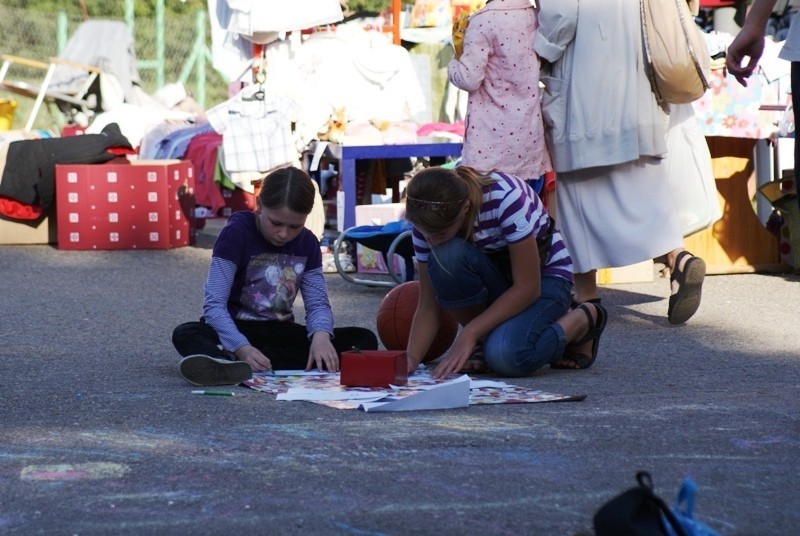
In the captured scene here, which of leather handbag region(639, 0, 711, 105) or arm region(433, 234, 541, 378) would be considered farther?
leather handbag region(639, 0, 711, 105)

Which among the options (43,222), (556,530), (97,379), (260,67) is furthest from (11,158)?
(556,530)

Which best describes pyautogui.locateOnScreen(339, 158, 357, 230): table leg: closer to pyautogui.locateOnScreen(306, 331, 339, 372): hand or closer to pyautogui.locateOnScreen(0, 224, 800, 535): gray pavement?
pyautogui.locateOnScreen(0, 224, 800, 535): gray pavement

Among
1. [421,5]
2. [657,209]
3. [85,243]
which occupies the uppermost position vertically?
[421,5]

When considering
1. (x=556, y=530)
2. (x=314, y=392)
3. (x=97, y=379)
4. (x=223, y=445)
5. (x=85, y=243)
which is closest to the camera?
(x=556, y=530)

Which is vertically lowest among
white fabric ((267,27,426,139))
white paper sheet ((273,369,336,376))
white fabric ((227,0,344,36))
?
white paper sheet ((273,369,336,376))

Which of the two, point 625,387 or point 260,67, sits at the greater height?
point 260,67

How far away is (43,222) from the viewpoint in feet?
31.6

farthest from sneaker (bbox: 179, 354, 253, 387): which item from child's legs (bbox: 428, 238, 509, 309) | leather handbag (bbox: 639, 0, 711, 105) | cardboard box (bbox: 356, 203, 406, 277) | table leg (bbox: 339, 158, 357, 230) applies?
table leg (bbox: 339, 158, 357, 230)

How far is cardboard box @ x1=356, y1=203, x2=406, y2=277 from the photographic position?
772 centimetres

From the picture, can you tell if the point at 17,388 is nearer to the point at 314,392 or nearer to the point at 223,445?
the point at 314,392

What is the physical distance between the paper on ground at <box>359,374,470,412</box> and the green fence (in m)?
15.5

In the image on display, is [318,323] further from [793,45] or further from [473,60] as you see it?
[793,45]

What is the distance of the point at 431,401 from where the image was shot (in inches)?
146

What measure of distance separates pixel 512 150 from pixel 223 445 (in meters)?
2.65
